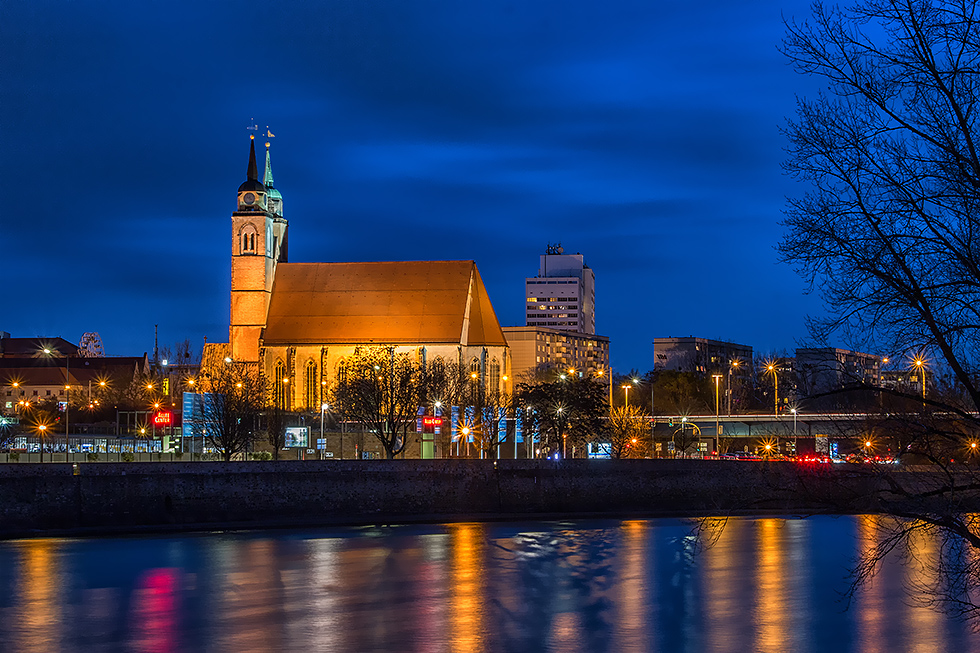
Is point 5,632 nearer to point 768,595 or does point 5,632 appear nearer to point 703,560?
point 768,595

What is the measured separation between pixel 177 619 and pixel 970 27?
2594 centimetres

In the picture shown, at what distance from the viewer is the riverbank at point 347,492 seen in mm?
53781

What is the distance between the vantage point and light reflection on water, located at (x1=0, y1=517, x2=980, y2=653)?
28.8 m

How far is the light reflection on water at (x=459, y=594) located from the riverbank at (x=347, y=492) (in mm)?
2609

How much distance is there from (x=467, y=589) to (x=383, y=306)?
271 feet

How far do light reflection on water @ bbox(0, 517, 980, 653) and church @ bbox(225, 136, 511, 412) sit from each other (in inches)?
2378

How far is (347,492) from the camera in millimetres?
59875

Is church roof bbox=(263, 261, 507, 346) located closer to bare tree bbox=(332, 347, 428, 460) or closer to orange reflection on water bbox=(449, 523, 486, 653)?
bare tree bbox=(332, 347, 428, 460)

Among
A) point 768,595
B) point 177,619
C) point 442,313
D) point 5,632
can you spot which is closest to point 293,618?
point 177,619

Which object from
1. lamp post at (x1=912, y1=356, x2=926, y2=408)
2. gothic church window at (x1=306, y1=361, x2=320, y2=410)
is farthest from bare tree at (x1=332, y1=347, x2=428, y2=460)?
lamp post at (x1=912, y1=356, x2=926, y2=408)

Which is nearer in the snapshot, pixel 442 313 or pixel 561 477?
pixel 561 477

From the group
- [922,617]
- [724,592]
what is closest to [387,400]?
[724,592]

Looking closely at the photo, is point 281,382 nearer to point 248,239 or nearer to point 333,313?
point 333,313

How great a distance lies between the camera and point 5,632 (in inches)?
1185
